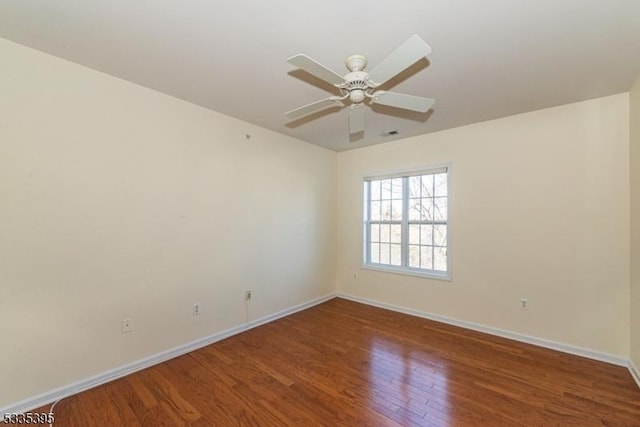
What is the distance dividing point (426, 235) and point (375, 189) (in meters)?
1.09

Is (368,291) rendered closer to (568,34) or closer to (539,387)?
(539,387)

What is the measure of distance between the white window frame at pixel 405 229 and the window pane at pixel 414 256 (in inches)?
1.7

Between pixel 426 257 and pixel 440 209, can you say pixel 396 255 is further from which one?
pixel 440 209

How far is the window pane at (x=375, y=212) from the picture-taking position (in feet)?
14.9

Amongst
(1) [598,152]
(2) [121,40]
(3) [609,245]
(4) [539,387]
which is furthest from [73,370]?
(1) [598,152]

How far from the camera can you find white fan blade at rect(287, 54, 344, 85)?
1550 mm

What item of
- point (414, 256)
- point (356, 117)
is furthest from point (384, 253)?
point (356, 117)

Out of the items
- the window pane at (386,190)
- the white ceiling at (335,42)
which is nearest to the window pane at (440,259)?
the window pane at (386,190)

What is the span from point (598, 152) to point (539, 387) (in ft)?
7.36

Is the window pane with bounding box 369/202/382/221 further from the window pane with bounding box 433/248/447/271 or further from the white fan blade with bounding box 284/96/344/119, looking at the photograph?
the white fan blade with bounding box 284/96/344/119

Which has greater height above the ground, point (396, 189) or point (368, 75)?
point (368, 75)

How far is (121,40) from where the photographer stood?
193 centimetres

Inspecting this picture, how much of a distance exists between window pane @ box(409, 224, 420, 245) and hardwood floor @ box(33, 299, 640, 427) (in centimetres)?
132

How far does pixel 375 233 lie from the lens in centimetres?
454
